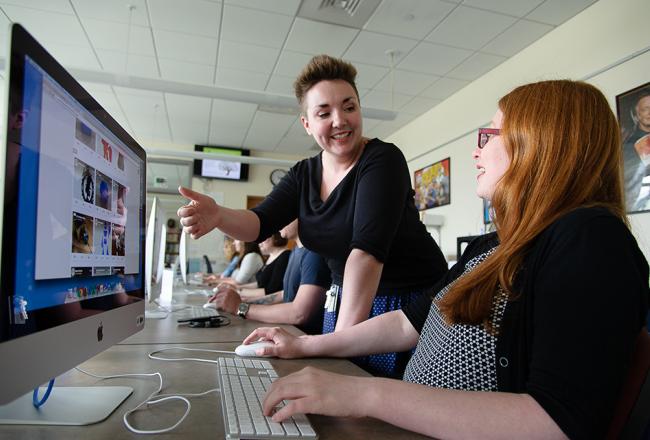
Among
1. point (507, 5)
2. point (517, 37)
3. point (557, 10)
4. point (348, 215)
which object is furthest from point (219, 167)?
point (348, 215)

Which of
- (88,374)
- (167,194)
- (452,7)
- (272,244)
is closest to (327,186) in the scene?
(88,374)

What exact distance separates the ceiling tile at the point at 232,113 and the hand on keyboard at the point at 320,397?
16.2 feet

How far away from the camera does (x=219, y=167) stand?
286 inches

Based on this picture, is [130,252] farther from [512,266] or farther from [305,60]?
[305,60]

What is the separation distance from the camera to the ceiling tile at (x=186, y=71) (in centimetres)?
431

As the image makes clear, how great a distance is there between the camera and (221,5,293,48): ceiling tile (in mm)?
3428

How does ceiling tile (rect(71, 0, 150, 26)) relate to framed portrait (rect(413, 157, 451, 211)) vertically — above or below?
above

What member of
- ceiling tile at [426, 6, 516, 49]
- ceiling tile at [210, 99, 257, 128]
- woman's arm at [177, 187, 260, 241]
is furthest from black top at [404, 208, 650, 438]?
ceiling tile at [210, 99, 257, 128]

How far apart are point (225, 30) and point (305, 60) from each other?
825 mm

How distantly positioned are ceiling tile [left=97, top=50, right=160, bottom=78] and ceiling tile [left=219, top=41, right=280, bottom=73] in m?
0.71

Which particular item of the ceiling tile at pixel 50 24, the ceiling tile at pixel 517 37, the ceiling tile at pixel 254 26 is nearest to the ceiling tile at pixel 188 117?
the ceiling tile at pixel 50 24

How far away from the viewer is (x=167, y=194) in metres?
5.61

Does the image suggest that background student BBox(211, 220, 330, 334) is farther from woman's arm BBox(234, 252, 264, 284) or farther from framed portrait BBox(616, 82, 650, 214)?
woman's arm BBox(234, 252, 264, 284)

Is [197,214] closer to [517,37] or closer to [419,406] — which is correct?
[419,406]
